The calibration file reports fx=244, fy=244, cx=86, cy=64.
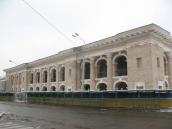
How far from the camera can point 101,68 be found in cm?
4247

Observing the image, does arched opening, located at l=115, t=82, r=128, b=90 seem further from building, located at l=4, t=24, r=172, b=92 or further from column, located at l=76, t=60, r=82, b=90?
column, located at l=76, t=60, r=82, b=90

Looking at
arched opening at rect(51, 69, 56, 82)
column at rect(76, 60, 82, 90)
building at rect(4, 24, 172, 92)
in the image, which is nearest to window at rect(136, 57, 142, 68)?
building at rect(4, 24, 172, 92)

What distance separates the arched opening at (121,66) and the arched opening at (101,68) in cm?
281

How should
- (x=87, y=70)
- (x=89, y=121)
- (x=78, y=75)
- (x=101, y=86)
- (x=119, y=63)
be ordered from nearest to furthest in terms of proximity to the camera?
1. (x=89, y=121)
2. (x=119, y=63)
3. (x=101, y=86)
4. (x=87, y=70)
5. (x=78, y=75)

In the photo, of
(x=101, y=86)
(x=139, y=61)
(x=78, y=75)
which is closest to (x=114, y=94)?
(x=139, y=61)

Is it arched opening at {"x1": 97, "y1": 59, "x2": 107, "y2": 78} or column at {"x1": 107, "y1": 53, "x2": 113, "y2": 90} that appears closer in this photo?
column at {"x1": 107, "y1": 53, "x2": 113, "y2": 90}

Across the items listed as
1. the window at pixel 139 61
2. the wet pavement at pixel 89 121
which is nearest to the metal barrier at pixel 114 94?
the wet pavement at pixel 89 121

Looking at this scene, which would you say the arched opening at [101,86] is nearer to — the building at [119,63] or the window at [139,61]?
the building at [119,63]

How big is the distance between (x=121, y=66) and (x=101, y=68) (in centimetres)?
413

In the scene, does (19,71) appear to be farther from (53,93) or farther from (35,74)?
(53,93)

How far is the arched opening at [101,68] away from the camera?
4158cm

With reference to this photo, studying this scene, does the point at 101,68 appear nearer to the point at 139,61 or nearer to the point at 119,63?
the point at 119,63

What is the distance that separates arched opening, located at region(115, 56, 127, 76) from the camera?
38.5 m

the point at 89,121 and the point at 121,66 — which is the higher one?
the point at 121,66
